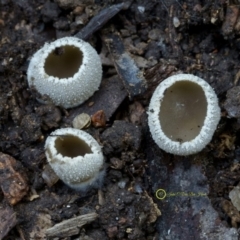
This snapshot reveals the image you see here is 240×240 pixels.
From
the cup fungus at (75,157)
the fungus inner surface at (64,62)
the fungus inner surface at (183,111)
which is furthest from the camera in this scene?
the fungus inner surface at (64,62)

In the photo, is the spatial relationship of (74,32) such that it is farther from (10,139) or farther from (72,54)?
(10,139)

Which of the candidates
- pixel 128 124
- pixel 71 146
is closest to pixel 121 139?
pixel 128 124

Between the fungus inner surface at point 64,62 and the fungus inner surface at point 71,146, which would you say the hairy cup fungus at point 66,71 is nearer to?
the fungus inner surface at point 64,62

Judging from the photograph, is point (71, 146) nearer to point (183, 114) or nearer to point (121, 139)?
point (121, 139)

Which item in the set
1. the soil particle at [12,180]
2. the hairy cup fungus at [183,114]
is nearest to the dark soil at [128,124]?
the soil particle at [12,180]

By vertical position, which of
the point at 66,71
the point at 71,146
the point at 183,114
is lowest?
the point at 183,114

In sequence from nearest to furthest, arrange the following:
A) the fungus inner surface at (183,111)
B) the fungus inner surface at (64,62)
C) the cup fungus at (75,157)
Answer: the cup fungus at (75,157) < the fungus inner surface at (183,111) < the fungus inner surface at (64,62)

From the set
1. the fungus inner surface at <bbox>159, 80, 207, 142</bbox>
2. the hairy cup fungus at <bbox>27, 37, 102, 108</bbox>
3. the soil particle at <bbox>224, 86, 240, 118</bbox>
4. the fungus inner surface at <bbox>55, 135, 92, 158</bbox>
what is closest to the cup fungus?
the fungus inner surface at <bbox>55, 135, 92, 158</bbox>
